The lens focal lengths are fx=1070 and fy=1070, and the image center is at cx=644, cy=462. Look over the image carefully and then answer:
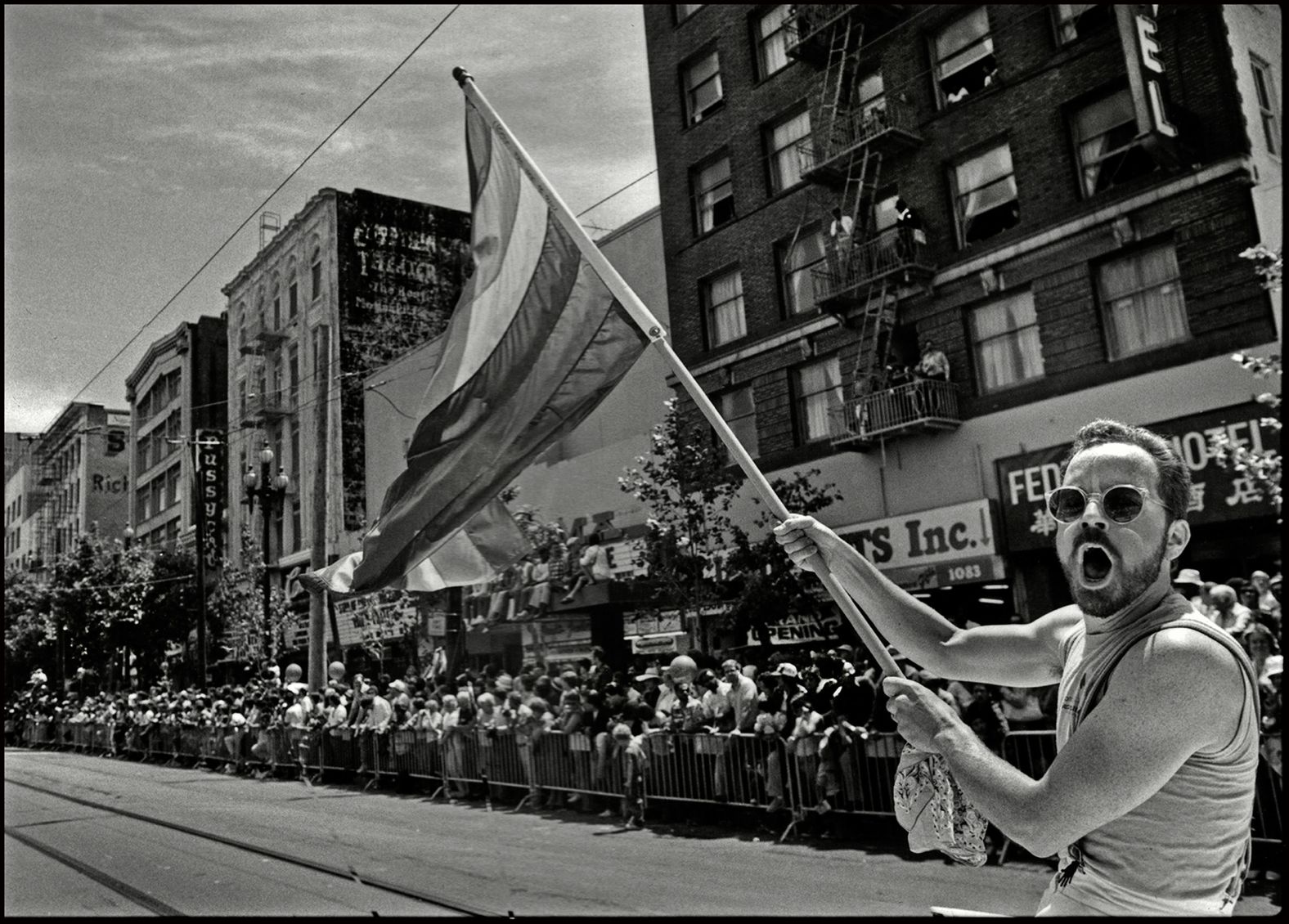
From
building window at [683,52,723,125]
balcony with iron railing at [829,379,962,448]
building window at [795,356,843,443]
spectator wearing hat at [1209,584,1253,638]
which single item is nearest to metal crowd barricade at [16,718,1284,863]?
spectator wearing hat at [1209,584,1253,638]

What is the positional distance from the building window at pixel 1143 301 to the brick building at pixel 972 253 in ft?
0.12

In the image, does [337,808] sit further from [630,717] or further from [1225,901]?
[1225,901]

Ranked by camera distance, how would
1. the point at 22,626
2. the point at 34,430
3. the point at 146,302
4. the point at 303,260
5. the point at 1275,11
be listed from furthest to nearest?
the point at 22,626
the point at 1275,11
the point at 303,260
the point at 34,430
the point at 146,302

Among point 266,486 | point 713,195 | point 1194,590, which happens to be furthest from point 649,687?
point 713,195

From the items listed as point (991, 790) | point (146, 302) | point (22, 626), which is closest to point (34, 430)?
point (146, 302)

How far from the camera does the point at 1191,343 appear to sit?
15.1 m

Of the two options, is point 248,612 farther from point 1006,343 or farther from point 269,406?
point 1006,343

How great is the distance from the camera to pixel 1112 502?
1991 millimetres

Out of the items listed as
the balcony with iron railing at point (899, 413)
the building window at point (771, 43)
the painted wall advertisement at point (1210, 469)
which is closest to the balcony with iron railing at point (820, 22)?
the building window at point (771, 43)

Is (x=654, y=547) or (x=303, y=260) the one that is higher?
(x=303, y=260)

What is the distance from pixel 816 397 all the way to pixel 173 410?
11.8 meters

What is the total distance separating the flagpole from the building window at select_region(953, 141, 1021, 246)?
1469 cm

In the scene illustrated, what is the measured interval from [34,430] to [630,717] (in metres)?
7.22

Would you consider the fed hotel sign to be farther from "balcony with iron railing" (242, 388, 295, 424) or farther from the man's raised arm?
the man's raised arm
